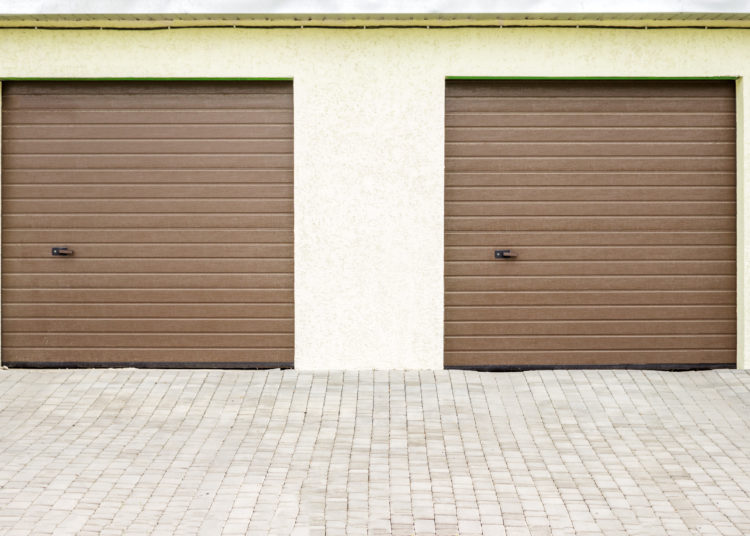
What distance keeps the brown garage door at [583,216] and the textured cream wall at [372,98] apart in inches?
9.8

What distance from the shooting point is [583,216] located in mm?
9445

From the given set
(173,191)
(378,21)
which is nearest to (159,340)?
(173,191)

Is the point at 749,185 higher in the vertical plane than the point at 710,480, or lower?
higher

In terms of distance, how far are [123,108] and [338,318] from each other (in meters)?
2.81

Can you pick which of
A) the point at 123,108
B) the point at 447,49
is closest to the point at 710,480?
the point at 447,49

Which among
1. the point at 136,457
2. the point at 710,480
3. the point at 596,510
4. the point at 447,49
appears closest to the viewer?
the point at 596,510

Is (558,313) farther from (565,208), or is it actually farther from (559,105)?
(559,105)

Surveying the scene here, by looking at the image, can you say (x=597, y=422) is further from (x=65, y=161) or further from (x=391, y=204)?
(x=65, y=161)

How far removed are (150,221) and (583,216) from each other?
4060 millimetres

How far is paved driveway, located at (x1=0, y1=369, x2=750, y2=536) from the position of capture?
5.64 m

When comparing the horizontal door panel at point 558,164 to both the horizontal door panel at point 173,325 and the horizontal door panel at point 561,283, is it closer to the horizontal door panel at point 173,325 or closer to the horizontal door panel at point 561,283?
the horizontal door panel at point 561,283

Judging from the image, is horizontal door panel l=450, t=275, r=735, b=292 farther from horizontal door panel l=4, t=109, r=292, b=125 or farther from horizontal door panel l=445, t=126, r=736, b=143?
horizontal door panel l=4, t=109, r=292, b=125

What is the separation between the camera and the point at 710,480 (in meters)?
6.36

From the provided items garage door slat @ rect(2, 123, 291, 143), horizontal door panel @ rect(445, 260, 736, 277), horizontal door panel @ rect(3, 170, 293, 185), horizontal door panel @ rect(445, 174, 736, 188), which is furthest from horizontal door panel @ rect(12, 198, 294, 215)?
horizontal door panel @ rect(445, 260, 736, 277)
